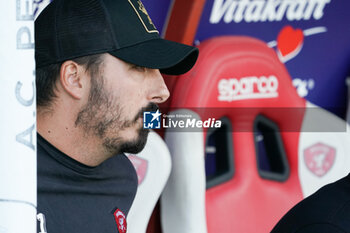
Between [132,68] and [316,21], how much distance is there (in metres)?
1.41

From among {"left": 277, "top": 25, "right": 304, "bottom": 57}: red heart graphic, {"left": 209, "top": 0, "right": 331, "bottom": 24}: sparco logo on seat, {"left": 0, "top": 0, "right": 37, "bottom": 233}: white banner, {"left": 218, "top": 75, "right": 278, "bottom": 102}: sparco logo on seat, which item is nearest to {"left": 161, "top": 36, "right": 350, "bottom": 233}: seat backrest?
{"left": 218, "top": 75, "right": 278, "bottom": 102}: sparco logo on seat

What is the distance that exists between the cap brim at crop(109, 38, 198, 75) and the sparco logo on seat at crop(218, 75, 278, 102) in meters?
0.65

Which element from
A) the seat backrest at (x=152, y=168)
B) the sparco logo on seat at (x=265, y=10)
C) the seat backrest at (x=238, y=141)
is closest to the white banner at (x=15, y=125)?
the seat backrest at (x=152, y=168)

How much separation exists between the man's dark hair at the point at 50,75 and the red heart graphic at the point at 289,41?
1.30 meters

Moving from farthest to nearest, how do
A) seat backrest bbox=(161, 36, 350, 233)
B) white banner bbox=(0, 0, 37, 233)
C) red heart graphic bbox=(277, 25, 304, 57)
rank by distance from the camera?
red heart graphic bbox=(277, 25, 304, 57)
seat backrest bbox=(161, 36, 350, 233)
white banner bbox=(0, 0, 37, 233)

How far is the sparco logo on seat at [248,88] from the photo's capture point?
6.47 feet

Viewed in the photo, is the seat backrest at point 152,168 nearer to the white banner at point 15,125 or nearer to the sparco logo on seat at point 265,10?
the sparco logo on seat at point 265,10

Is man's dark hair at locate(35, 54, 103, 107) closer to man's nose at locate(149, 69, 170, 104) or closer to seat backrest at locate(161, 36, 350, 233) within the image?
man's nose at locate(149, 69, 170, 104)

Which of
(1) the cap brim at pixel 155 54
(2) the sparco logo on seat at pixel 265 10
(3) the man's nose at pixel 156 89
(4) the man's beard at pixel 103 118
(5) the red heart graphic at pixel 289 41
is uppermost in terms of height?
(2) the sparco logo on seat at pixel 265 10

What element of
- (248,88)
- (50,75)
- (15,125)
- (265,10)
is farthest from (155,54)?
(265,10)

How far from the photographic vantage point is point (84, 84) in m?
1.30

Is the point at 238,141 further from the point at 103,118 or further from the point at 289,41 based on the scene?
the point at 103,118

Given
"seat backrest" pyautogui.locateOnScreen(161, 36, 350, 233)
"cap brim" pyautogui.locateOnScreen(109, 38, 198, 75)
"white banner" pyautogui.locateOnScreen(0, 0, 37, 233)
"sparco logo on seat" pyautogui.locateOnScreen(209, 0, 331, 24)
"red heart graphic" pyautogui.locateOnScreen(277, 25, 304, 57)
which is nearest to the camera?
"white banner" pyautogui.locateOnScreen(0, 0, 37, 233)

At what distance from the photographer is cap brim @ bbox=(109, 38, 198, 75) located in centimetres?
126
